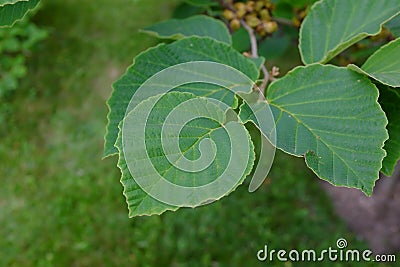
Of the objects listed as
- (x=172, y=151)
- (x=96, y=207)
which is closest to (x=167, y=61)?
(x=172, y=151)

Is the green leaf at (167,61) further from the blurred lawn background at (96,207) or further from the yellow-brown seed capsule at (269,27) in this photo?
the blurred lawn background at (96,207)

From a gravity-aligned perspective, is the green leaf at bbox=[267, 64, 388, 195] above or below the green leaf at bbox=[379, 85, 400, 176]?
above

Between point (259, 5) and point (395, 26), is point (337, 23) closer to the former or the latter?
point (395, 26)

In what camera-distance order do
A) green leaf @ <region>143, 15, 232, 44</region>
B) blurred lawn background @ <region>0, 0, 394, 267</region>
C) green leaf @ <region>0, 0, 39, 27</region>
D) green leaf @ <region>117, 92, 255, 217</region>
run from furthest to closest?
1. blurred lawn background @ <region>0, 0, 394, 267</region>
2. green leaf @ <region>143, 15, 232, 44</region>
3. green leaf @ <region>0, 0, 39, 27</region>
4. green leaf @ <region>117, 92, 255, 217</region>

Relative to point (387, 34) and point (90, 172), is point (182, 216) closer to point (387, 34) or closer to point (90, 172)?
point (90, 172)

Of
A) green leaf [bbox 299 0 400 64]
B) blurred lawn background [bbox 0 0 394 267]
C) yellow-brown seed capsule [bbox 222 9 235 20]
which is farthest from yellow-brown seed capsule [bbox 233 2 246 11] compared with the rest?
blurred lawn background [bbox 0 0 394 267]

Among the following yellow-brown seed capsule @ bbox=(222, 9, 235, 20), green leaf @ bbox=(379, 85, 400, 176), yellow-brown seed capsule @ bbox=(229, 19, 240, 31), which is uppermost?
yellow-brown seed capsule @ bbox=(222, 9, 235, 20)

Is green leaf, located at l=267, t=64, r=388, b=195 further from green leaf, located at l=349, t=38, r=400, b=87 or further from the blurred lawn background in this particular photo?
the blurred lawn background
